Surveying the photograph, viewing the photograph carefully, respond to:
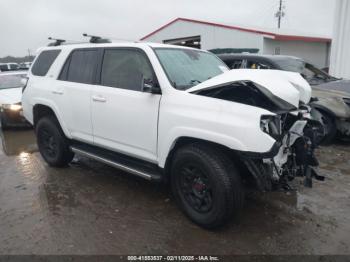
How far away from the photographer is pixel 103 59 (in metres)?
4.54

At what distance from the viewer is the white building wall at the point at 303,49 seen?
68.1 ft

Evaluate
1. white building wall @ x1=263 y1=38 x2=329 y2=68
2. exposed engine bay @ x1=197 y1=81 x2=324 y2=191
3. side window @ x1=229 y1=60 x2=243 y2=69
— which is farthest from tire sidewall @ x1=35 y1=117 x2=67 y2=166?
white building wall @ x1=263 y1=38 x2=329 y2=68

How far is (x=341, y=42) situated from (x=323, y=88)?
25.5 feet

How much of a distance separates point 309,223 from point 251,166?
45.8 inches

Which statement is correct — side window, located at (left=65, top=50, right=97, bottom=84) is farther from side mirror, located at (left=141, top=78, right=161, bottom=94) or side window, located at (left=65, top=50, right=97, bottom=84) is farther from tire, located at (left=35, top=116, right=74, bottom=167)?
side mirror, located at (left=141, top=78, right=161, bottom=94)

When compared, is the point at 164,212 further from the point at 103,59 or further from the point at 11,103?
the point at 11,103

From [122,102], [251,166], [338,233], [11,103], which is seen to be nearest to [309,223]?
[338,233]

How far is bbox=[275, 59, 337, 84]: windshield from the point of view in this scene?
7289mm

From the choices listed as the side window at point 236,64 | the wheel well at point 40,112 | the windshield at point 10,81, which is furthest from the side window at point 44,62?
the windshield at point 10,81

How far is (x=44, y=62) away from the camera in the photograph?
217 inches

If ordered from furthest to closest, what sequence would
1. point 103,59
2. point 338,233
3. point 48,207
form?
point 103,59, point 48,207, point 338,233

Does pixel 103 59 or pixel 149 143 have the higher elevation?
pixel 103 59

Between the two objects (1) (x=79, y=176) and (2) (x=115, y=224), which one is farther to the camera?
(1) (x=79, y=176)

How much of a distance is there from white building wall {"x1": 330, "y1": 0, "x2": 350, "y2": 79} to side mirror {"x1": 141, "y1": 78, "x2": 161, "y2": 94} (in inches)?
474
